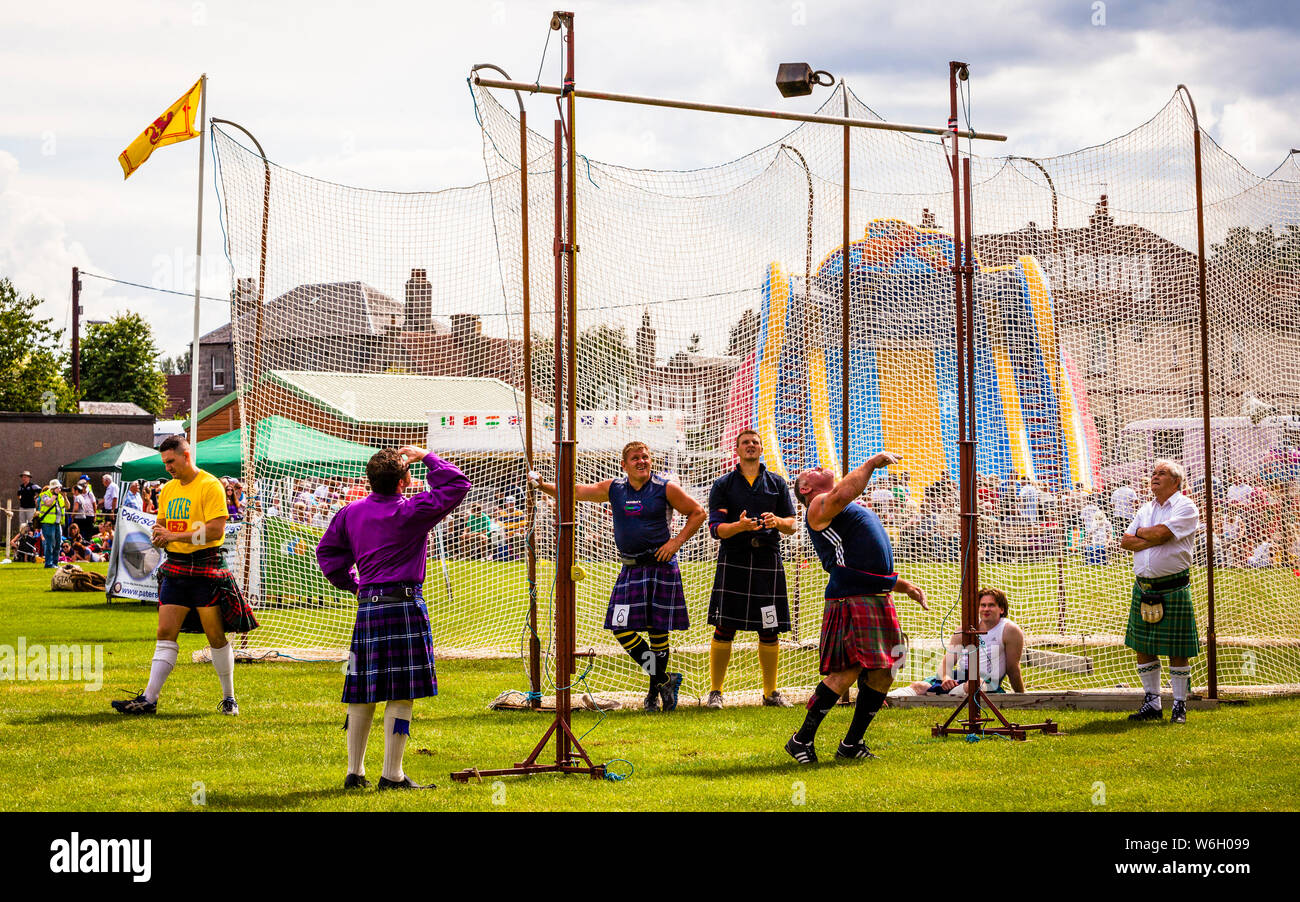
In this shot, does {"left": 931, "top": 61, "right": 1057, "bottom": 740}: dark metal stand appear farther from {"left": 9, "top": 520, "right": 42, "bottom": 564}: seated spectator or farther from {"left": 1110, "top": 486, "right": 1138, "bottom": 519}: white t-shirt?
{"left": 9, "top": 520, "right": 42, "bottom": 564}: seated spectator

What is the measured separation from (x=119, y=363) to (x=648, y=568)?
43960 mm

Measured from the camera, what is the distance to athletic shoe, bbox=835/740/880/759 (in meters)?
5.89

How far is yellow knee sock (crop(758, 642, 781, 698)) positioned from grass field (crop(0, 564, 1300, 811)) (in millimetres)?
273

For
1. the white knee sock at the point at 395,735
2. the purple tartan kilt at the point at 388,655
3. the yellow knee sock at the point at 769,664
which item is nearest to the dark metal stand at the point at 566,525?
the white knee sock at the point at 395,735

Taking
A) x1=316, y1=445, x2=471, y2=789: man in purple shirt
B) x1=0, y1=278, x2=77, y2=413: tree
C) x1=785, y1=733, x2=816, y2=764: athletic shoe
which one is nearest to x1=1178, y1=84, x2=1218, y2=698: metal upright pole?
x1=785, y1=733, x2=816, y2=764: athletic shoe

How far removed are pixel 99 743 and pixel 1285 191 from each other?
28.2 feet

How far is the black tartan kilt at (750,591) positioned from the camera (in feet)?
24.4

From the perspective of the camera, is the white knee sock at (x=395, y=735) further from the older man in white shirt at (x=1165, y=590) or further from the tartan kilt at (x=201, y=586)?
the older man in white shirt at (x=1165, y=590)

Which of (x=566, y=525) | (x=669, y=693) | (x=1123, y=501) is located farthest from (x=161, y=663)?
(x=1123, y=501)

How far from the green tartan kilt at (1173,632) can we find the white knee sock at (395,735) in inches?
168

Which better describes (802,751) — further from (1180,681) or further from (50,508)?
(50,508)

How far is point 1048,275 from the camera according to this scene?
10.1 meters
